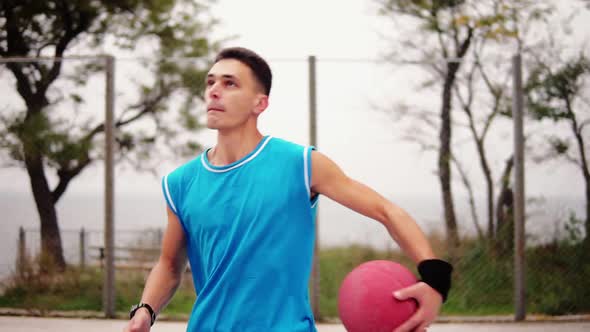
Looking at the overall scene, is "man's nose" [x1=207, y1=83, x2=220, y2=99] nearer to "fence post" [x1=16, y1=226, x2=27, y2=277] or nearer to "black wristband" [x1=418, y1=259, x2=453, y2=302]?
"black wristband" [x1=418, y1=259, x2=453, y2=302]

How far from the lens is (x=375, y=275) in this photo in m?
2.46

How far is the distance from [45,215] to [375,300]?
5961mm

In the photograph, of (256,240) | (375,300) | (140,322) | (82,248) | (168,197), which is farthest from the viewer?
(82,248)

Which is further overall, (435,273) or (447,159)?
(447,159)

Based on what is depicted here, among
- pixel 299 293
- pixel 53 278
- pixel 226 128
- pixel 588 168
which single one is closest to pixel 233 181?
pixel 226 128

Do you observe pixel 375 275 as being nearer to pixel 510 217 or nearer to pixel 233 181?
pixel 233 181

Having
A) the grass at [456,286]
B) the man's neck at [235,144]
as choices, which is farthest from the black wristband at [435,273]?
the grass at [456,286]

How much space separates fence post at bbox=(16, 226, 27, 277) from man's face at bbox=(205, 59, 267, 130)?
535 centimetres

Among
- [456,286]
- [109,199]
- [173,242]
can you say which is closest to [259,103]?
[173,242]

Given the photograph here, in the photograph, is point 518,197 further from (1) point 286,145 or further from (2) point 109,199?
(1) point 286,145

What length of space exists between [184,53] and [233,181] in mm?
10351

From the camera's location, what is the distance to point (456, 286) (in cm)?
712

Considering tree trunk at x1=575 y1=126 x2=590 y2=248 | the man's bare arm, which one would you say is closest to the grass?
tree trunk at x1=575 y1=126 x2=590 y2=248

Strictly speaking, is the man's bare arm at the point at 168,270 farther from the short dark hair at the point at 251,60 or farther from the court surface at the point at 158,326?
the court surface at the point at 158,326
